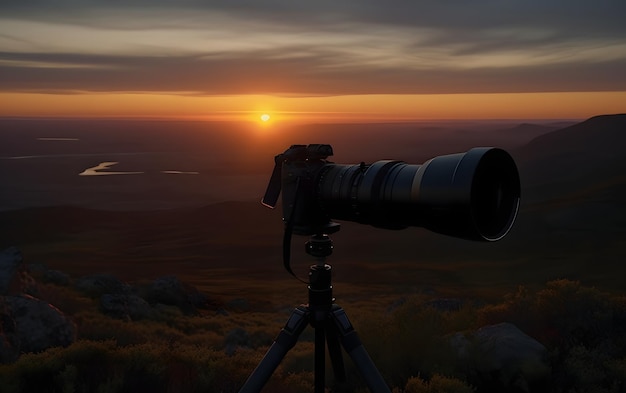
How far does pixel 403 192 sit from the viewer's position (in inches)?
123

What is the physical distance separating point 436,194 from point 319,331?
1.45 metres

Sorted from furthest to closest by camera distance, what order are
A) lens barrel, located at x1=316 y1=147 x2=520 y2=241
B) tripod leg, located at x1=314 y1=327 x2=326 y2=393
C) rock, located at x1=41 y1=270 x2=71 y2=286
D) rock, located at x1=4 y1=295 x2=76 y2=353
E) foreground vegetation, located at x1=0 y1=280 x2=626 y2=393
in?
rock, located at x1=41 y1=270 x2=71 y2=286
rock, located at x1=4 y1=295 x2=76 y2=353
foreground vegetation, located at x1=0 y1=280 x2=626 y2=393
tripod leg, located at x1=314 y1=327 x2=326 y2=393
lens barrel, located at x1=316 y1=147 x2=520 y2=241

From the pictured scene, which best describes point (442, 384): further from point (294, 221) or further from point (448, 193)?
point (448, 193)

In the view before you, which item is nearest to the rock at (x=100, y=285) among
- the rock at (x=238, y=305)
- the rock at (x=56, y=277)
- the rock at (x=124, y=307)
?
the rock at (x=56, y=277)

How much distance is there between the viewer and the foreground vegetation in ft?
17.3

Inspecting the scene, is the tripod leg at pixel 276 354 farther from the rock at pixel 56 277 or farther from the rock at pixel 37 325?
the rock at pixel 56 277

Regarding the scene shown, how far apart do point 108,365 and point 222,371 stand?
131cm

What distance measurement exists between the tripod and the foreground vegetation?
1.91 m

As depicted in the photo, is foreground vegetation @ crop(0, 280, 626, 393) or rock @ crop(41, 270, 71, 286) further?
rock @ crop(41, 270, 71, 286)

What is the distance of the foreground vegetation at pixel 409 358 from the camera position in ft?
17.3

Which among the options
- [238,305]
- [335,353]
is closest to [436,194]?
[335,353]

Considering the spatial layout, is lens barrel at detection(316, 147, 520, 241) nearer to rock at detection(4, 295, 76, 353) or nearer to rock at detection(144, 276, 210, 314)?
rock at detection(4, 295, 76, 353)

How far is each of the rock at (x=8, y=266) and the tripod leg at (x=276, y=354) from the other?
8.68 meters

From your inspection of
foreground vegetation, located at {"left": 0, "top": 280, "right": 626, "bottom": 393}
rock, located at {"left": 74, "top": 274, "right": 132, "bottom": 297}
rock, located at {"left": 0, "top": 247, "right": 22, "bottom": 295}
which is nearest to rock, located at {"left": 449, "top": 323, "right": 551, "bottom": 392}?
foreground vegetation, located at {"left": 0, "top": 280, "right": 626, "bottom": 393}
